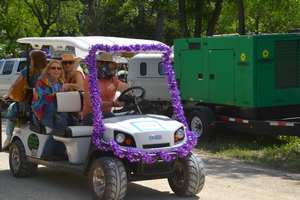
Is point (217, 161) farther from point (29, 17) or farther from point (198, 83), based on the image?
point (29, 17)

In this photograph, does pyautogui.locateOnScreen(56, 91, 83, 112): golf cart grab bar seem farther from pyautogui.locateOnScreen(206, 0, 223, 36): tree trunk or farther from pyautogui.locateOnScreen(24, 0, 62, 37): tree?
pyautogui.locateOnScreen(24, 0, 62, 37): tree

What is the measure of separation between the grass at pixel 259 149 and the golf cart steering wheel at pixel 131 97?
3.72 metres

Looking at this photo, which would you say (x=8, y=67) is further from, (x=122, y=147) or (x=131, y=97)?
(x=122, y=147)

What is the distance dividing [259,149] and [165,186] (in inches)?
184

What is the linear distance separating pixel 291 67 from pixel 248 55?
3.75 feet

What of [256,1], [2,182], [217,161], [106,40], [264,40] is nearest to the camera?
[106,40]

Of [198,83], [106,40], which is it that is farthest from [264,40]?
[106,40]

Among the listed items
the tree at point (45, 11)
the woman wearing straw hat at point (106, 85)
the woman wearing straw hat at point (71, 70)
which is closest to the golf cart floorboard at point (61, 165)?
the woman wearing straw hat at point (106, 85)

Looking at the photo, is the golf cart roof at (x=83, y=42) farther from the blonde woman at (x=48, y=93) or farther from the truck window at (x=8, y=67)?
the truck window at (x=8, y=67)

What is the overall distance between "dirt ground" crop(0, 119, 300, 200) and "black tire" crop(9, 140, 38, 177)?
11cm

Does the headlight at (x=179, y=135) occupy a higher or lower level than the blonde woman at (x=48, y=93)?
lower

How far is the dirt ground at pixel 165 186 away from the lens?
8573 millimetres

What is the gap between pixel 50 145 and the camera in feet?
29.8

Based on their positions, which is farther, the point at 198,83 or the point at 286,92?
the point at 198,83
